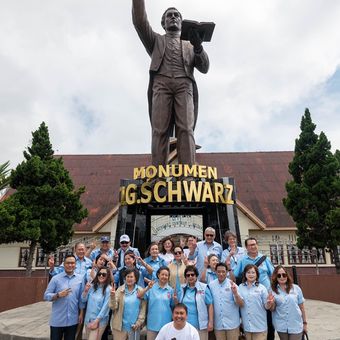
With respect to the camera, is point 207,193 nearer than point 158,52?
Yes

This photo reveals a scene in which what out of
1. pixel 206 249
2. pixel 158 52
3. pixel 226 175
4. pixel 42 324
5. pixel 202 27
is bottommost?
pixel 42 324

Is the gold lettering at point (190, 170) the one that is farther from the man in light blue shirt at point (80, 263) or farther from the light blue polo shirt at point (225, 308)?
the light blue polo shirt at point (225, 308)

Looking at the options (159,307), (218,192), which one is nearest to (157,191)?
(218,192)

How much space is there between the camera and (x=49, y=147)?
696 inches

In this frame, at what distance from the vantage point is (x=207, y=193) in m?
8.51

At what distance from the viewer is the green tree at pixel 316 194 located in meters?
15.5

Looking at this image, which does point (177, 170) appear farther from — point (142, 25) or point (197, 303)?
point (197, 303)

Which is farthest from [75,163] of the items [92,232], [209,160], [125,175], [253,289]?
[253,289]

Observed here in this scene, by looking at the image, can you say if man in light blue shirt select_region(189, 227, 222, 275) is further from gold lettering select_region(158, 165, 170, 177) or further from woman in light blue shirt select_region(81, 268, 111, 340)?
gold lettering select_region(158, 165, 170, 177)

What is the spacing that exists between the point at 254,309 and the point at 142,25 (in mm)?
7910

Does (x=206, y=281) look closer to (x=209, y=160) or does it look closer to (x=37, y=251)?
(x=37, y=251)

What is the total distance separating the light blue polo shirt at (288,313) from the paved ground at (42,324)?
1908mm

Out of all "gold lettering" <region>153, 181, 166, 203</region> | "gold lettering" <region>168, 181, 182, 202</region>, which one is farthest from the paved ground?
"gold lettering" <region>168, 181, 182, 202</region>

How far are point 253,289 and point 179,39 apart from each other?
7709 millimetres
